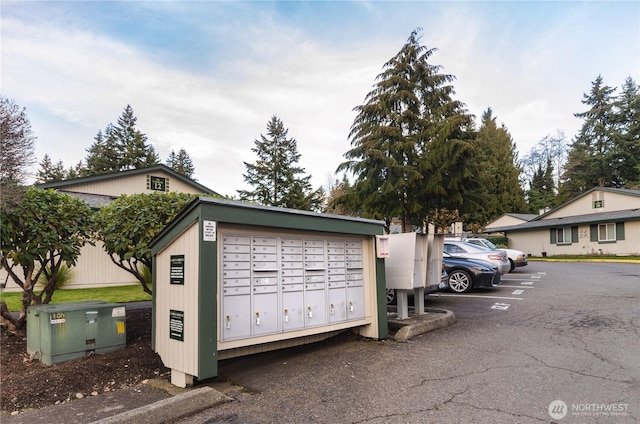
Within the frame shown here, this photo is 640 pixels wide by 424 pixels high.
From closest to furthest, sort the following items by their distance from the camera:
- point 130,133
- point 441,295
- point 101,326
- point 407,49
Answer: point 101,326, point 441,295, point 407,49, point 130,133

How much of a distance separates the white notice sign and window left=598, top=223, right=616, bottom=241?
30.9 meters

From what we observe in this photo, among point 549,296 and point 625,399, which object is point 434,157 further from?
point 625,399

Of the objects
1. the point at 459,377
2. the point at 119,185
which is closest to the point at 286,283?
the point at 459,377

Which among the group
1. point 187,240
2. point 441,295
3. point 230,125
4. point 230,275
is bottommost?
point 441,295

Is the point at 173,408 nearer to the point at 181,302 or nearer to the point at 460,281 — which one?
the point at 181,302

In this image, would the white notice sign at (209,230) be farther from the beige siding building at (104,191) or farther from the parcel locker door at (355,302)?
the beige siding building at (104,191)

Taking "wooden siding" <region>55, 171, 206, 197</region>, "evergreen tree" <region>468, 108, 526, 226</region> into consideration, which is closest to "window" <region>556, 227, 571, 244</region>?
"evergreen tree" <region>468, 108, 526, 226</region>

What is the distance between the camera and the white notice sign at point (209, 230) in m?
3.97

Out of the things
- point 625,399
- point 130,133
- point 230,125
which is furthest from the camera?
point 130,133

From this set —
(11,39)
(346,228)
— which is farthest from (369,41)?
(11,39)

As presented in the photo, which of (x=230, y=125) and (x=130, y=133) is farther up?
(x=130, y=133)

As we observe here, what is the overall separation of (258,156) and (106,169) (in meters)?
19.2

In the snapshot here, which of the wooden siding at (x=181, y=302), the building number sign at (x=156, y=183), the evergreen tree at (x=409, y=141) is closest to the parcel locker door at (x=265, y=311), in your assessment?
the wooden siding at (x=181, y=302)

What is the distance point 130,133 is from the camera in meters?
48.5
